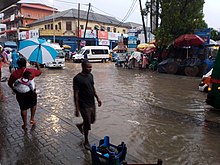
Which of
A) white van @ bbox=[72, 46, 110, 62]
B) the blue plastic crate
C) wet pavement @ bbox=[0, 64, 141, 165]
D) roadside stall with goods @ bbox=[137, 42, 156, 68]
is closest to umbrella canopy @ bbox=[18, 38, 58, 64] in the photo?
wet pavement @ bbox=[0, 64, 141, 165]

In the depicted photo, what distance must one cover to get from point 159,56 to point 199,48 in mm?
3634

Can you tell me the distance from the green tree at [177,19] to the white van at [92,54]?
12.9 meters

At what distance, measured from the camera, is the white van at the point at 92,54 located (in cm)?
2947

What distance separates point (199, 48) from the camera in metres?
17.9

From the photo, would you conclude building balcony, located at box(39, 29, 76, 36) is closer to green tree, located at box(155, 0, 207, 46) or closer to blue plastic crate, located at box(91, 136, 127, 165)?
green tree, located at box(155, 0, 207, 46)

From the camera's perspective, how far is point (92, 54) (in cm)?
3020

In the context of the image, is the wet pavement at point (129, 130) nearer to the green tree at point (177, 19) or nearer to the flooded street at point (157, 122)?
the flooded street at point (157, 122)

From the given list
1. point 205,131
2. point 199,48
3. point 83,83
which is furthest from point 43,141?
point 199,48

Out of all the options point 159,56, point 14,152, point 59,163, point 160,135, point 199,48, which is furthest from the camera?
point 159,56

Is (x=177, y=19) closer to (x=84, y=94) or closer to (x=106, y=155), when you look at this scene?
(x=84, y=94)

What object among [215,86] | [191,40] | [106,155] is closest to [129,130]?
[106,155]

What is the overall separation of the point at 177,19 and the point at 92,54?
1460 cm

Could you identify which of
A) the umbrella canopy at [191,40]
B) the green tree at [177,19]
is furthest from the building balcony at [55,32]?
the umbrella canopy at [191,40]

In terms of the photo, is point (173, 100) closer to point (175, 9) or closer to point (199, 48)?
point (199, 48)
